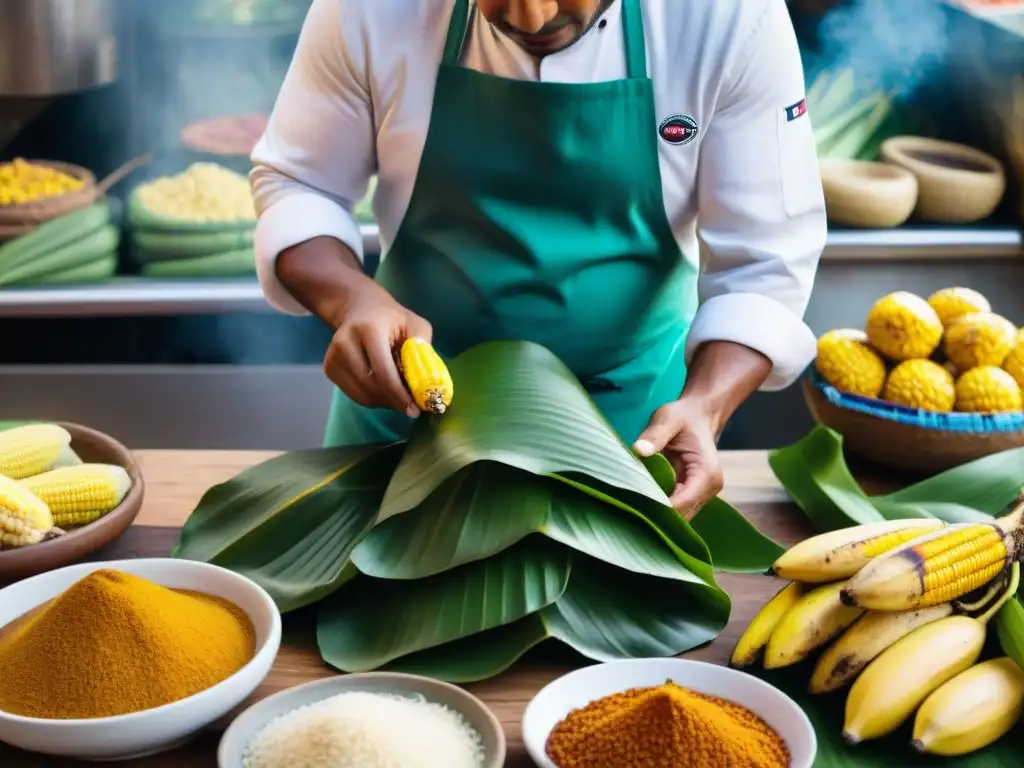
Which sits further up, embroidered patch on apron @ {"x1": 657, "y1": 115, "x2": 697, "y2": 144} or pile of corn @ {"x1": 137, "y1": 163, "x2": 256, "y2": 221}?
embroidered patch on apron @ {"x1": 657, "y1": 115, "x2": 697, "y2": 144}

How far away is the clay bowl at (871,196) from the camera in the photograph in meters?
3.04

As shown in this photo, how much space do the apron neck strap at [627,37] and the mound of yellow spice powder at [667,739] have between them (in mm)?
896

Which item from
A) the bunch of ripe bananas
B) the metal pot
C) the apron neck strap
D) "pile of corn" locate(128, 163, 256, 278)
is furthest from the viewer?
"pile of corn" locate(128, 163, 256, 278)

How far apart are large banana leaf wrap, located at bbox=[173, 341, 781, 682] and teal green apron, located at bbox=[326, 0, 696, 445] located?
0.33 m

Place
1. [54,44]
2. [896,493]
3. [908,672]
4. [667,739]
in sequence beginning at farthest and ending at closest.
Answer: [54,44]
[896,493]
[908,672]
[667,739]

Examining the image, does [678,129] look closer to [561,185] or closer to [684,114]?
[684,114]

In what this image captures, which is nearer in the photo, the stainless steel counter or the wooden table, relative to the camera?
the wooden table

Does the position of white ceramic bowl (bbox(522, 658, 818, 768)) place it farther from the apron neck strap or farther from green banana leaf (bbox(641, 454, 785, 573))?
the apron neck strap

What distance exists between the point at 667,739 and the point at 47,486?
30.3 inches

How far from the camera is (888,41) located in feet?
10.7

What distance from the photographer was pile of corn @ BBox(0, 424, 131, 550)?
1241 mm

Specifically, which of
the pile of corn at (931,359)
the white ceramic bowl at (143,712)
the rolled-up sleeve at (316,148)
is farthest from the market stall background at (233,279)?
the white ceramic bowl at (143,712)

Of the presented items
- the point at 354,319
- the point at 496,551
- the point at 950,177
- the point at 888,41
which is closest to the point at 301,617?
the point at 496,551

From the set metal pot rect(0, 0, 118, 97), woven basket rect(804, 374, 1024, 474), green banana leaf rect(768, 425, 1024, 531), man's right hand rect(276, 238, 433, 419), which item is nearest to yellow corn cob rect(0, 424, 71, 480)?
man's right hand rect(276, 238, 433, 419)
